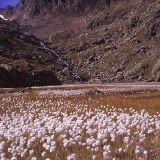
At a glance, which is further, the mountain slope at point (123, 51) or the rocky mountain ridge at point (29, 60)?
the mountain slope at point (123, 51)

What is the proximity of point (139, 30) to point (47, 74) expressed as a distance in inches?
2616

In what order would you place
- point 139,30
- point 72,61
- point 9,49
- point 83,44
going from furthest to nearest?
1. point 83,44
2. point 72,61
3. point 139,30
4. point 9,49

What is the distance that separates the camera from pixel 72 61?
16325 centimetres

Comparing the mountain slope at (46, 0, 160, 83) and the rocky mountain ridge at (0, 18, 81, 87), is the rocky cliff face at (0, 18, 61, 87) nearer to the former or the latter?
the rocky mountain ridge at (0, 18, 81, 87)

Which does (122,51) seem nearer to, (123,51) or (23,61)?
(123,51)

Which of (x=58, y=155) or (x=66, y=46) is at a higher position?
(x=66, y=46)

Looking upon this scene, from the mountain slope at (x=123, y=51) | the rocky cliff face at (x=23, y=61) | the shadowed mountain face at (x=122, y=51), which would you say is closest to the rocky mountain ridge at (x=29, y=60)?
the rocky cliff face at (x=23, y=61)

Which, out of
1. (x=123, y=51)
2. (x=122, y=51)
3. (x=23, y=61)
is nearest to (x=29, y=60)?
(x=23, y=61)

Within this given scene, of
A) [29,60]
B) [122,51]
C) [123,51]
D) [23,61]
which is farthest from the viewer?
[122,51]

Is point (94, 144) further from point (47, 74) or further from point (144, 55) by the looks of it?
point (144, 55)

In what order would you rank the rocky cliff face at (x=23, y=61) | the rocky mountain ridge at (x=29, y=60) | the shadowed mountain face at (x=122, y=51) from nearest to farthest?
the rocky cliff face at (x=23, y=61) < the rocky mountain ridge at (x=29, y=60) < the shadowed mountain face at (x=122, y=51)

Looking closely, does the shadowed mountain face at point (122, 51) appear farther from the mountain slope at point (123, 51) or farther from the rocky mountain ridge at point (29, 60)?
the rocky mountain ridge at point (29, 60)

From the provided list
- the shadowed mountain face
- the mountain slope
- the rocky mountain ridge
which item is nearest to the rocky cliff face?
the rocky mountain ridge

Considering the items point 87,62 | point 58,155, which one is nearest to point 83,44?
point 87,62
